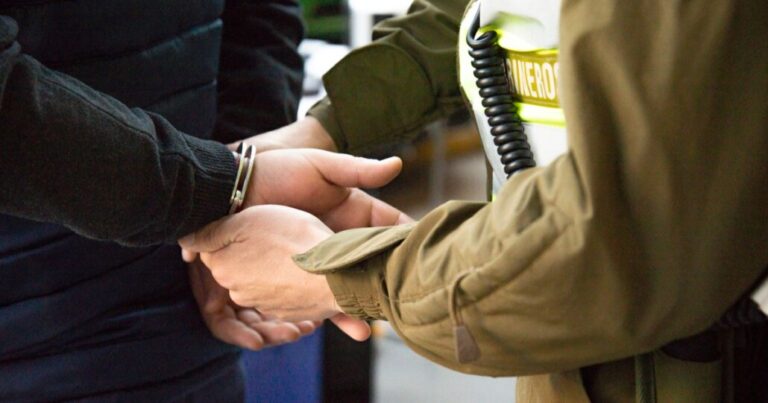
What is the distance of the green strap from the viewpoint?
2.80ft

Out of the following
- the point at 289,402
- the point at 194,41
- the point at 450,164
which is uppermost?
the point at 194,41

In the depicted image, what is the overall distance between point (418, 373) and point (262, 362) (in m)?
1.79

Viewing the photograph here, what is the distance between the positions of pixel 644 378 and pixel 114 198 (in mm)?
528

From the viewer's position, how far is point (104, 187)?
1.01m

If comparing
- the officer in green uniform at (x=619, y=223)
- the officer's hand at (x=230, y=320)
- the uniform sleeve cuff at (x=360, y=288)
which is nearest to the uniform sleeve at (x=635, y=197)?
Result: the officer in green uniform at (x=619, y=223)

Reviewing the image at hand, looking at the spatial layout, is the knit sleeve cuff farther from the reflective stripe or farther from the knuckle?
the reflective stripe

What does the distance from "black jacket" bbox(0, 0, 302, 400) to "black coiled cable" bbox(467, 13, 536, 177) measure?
1.05 feet

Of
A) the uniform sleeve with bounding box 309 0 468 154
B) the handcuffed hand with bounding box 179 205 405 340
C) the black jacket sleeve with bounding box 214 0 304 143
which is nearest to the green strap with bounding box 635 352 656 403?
the handcuffed hand with bounding box 179 205 405 340

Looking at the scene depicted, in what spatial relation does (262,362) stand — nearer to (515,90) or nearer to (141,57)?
(141,57)

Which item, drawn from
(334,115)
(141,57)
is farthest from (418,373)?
(141,57)

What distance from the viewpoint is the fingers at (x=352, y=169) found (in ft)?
3.93

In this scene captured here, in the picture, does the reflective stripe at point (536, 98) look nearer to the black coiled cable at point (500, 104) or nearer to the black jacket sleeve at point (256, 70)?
the black coiled cable at point (500, 104)

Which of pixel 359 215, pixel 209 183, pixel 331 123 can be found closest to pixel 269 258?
pixel 209 183

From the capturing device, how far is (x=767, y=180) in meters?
0.74
